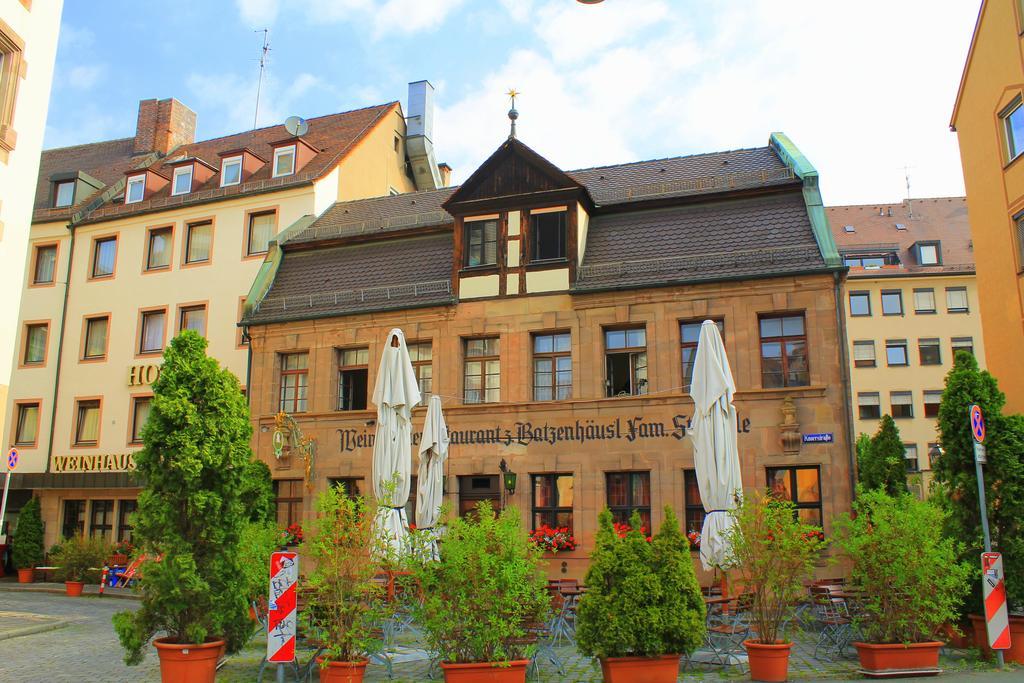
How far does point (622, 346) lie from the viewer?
70.4 ft

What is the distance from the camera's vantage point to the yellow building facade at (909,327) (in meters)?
48.6

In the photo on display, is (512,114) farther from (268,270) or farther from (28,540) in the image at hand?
(28,540)

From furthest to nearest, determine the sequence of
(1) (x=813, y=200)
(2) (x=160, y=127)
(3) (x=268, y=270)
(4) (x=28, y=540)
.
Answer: (2) (x=160, y=127), (4) (x=28, y=540), (3) (x=268, y=270), (1) (x=813, y=200)

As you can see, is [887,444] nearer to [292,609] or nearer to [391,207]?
[391,207]

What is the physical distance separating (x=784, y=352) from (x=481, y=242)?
7.73m

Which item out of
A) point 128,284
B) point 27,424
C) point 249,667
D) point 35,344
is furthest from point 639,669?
point 35,344

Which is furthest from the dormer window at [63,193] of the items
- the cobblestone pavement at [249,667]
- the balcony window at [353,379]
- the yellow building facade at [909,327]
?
the yellow building facade at [909,327]

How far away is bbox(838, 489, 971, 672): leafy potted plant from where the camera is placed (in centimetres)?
1096

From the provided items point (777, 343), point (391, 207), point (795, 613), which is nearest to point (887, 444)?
point (777, 343)

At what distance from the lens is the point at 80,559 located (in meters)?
25.2

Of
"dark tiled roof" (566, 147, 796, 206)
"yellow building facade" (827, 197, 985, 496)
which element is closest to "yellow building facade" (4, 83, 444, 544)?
"dark tiled roof" (566, 147, 796, 206)

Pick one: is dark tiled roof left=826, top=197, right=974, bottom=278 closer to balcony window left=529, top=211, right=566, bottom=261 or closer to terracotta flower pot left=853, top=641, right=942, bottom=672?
balcony window left=529, top=211, right=566, bottom=261

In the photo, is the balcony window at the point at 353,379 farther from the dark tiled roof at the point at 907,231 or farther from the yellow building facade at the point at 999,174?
the dark tiled roof at the point at 907,231

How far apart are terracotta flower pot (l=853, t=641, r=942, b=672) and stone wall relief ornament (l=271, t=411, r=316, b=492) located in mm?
15127
